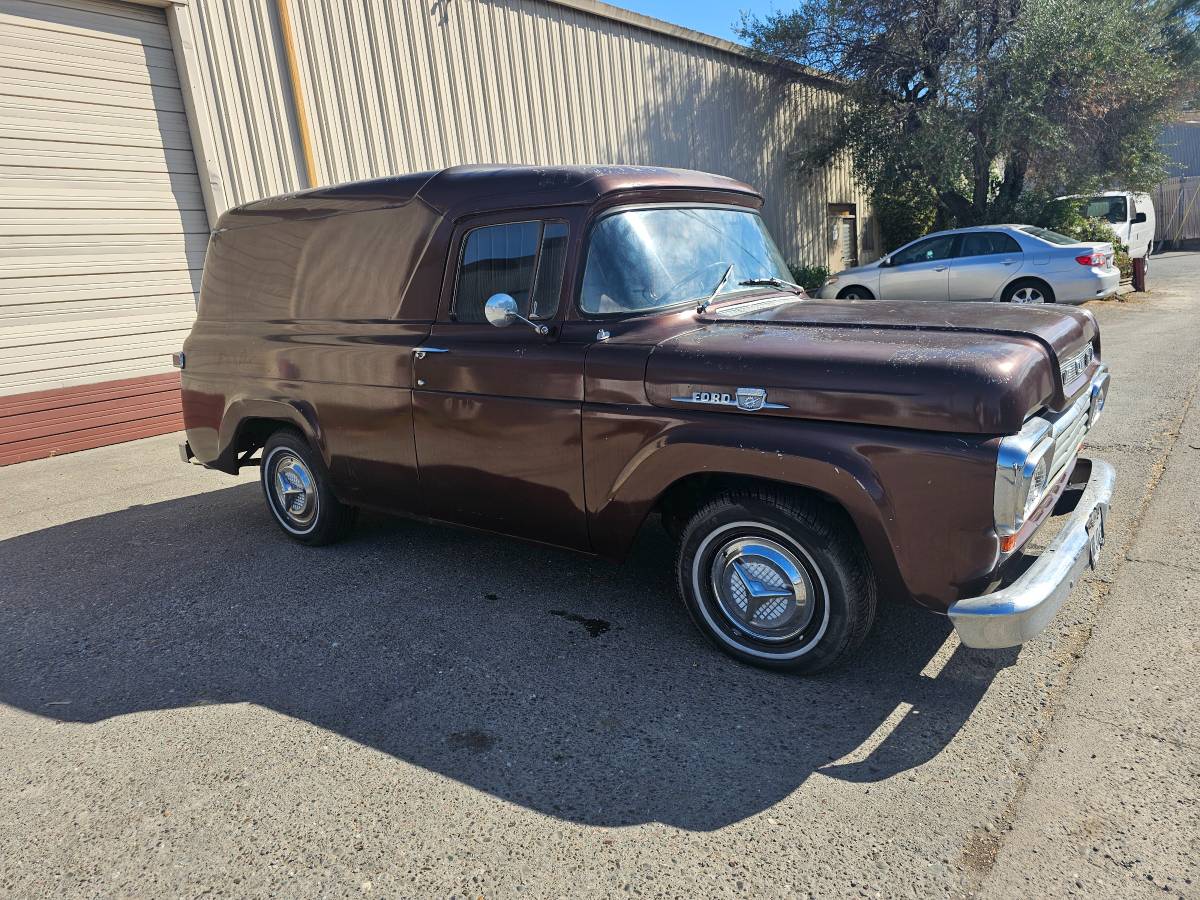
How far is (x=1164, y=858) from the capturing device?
2266 millimetres

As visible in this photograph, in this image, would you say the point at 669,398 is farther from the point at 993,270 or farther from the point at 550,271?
the point at 993,270

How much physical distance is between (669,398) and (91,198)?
25.4 feet

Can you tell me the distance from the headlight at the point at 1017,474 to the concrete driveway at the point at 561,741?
0.81 metres

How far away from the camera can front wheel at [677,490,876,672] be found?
306cm

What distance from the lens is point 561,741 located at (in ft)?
9.75

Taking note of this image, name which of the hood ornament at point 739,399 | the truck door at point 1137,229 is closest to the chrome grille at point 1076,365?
the hood ornament at point 739,399

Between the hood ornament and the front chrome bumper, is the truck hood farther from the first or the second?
the front chrome bumper

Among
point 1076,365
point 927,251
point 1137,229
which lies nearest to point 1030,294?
point 927,251

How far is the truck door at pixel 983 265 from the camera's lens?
12062 millimetres

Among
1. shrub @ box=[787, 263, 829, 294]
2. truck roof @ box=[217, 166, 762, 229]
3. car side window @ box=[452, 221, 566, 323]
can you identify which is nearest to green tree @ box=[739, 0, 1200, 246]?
shrub @ box=[787, 263, 829, 294]

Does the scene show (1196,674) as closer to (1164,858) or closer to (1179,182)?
(1164,858)

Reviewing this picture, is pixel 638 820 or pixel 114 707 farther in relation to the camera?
pixel 114 707

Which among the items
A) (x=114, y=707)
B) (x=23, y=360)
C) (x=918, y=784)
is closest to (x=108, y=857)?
(x=114, y=707)

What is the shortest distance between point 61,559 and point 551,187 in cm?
407
